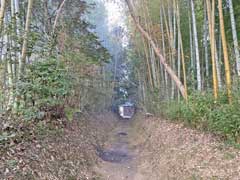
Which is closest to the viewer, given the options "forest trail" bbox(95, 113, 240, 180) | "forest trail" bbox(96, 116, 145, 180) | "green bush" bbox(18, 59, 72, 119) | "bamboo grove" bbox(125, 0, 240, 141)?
"forest trail" bbox(95, 113, 240, 180)

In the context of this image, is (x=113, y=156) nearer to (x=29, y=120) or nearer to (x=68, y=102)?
(x=68, y=102)

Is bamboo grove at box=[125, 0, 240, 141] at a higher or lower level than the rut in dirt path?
higher

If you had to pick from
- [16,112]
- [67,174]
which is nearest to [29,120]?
[16,112]

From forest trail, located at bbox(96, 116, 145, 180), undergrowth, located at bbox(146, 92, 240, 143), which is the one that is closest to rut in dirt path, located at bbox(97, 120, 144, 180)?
forest trail, located at bbox(96, 116, 145, 180)

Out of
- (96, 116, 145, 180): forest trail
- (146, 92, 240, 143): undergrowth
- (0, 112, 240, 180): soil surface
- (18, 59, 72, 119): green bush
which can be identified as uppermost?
(18, 59, 72, 119): green bush

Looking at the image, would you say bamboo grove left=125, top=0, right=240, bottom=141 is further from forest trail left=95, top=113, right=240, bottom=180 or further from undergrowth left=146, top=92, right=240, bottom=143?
forest trail left=95, top=113, right=240, bottom=180

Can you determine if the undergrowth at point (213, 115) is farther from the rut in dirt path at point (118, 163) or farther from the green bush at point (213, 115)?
the rut in dirt path at point (118, 163)

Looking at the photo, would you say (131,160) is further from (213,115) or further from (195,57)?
(195,57)

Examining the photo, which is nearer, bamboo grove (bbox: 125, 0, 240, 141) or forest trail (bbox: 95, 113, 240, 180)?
forest trail (bbox: 95, 113, 240, 180)

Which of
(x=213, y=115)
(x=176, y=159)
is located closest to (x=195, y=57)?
(x=213, y=115)

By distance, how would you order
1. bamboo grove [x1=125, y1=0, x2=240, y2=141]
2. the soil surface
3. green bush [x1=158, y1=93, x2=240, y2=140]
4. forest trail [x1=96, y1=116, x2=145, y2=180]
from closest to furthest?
the soil surface < green bush [x1=158, y1=93, x2=240, y2=140] < bamboo grove [x1=125, y1=0, x2=240, y2=141] < forest trail [x1=96, y1=116, x2=145, y2=180]

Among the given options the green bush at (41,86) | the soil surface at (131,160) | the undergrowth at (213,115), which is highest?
the green bush at (41,86)

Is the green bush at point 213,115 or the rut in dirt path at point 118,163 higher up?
the green bush at point 213,115

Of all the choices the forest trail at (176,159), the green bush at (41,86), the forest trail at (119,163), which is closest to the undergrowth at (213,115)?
the forest trail at (176,159)
